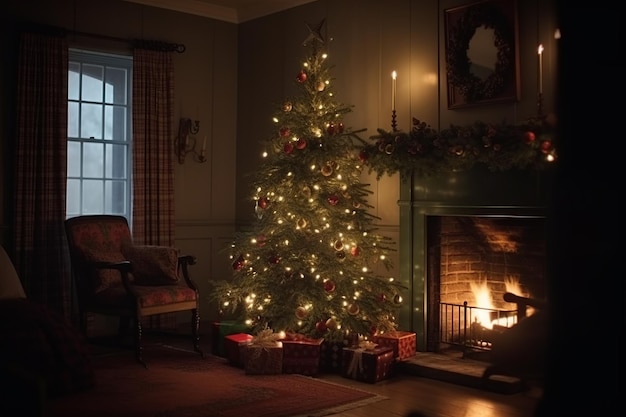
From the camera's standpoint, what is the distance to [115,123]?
5812mm

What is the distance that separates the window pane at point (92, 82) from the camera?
5629 mm

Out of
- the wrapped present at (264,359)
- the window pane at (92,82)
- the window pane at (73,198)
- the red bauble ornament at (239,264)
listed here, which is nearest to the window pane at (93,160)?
the window pane at (73,198)

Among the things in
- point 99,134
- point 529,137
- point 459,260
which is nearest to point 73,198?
point 99,134

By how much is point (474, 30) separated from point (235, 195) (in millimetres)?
2921

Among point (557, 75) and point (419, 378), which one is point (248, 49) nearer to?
point (419, 378)

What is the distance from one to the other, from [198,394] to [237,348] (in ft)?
2.31

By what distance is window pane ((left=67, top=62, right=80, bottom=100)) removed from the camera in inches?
218

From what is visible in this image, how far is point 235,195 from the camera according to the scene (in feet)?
21.4

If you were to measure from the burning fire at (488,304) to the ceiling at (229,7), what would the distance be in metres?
2.82

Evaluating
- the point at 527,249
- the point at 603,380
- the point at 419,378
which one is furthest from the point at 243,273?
the point at 603,380

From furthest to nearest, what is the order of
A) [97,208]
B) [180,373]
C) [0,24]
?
[97,208]
[0,24]
[180,373]

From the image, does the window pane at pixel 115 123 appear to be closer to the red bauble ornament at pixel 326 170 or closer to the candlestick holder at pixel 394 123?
the red bauble ornament at pixel 326 170

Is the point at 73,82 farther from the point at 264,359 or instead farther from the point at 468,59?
the point at 468,59

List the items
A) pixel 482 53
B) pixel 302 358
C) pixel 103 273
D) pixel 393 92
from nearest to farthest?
pixel 302 358 < pixel 482 53 < pixel 103 273 < pixel 393 92
